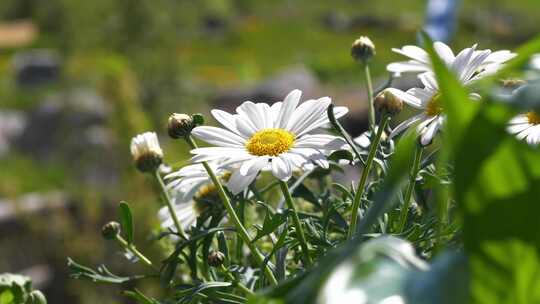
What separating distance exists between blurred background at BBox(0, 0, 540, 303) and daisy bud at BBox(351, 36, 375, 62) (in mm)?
199

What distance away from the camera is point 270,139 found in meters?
0.42

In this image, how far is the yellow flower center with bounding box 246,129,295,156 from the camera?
16.1 inches

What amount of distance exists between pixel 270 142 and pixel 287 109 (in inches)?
1.0

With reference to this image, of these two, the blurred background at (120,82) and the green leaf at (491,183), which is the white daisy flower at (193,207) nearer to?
the blurred background at (120,82)

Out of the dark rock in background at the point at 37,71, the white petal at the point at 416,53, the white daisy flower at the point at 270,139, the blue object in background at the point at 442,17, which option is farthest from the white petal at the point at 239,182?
the dark rock in background at the point at 37,71

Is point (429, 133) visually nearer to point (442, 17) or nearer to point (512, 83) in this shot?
point (512, 83)

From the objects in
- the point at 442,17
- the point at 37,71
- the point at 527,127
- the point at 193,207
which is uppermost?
the point at 527,127

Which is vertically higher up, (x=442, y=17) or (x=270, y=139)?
(x=270, y=139)

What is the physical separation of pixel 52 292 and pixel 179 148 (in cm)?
153

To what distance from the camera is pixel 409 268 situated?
0.20 metres

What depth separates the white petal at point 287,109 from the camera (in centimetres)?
43

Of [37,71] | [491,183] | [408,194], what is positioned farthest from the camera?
[37,71]

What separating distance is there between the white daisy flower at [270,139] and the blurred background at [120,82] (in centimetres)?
21

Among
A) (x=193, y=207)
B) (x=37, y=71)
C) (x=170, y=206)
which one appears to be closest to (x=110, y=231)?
(x=170, y=206)
